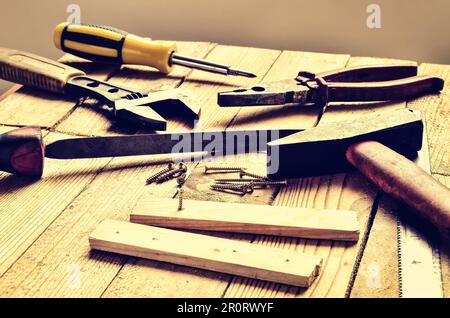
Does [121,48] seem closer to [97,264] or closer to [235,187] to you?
[235,187]

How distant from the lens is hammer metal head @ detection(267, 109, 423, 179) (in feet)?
4.50

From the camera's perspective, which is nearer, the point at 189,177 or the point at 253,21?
the point at 189,177

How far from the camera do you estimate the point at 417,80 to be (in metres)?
1.73

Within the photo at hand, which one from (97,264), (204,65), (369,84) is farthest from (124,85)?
(97,264)

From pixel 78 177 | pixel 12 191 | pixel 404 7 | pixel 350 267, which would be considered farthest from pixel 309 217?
pixel 404 7

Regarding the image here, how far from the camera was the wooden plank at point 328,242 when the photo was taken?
108cm

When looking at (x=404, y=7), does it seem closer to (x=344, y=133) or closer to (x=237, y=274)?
(x=344, y=133)

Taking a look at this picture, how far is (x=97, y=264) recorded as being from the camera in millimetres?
1165

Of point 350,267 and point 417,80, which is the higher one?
point 417,80

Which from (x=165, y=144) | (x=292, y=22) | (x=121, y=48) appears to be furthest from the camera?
(x=292, y=22)

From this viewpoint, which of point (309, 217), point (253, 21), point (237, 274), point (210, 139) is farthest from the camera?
point (253, 21)

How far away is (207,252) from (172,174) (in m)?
0.33

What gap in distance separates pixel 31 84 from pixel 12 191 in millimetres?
532

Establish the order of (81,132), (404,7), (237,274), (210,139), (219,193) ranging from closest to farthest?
(237,274) < (219,193) < (210,139) < (81,132) < (404,7)
